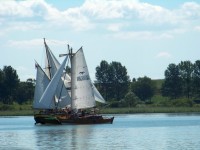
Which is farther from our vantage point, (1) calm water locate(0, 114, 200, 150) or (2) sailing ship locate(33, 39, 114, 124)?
(2) sailing ship locate(33, 39, 114, 124)

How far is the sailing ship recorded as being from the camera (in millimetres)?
109875

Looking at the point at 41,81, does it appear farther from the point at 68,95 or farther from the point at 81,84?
the point at 81,84

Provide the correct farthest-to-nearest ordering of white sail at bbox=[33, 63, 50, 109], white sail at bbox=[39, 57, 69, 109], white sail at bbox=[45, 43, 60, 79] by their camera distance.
→ white sail at bbox=[45, 43, 60, 79] → white sail at bbox=[33, 63, 50, 109] → white sail at bbox=[39, 57, 69, 109]

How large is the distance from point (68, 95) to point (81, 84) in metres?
4.27

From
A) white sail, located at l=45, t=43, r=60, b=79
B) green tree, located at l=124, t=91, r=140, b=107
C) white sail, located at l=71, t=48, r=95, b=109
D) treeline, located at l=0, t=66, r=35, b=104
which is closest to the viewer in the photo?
white sail, located at l=71, t=48, r=95, b=109

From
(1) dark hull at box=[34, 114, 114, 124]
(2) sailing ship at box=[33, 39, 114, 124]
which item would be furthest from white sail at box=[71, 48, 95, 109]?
(1) dark hull at box=[34, 114, 114, 124]

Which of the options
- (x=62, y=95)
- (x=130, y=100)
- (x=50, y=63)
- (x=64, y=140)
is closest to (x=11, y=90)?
(x=130, y=100)

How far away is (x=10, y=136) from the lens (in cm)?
8394

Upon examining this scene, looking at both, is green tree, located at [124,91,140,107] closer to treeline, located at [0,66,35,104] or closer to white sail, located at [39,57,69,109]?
treeline, located at [0,66,35,104]

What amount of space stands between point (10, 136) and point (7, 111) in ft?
268

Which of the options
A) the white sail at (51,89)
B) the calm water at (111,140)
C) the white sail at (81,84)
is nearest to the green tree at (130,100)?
the white sail at (81,84)

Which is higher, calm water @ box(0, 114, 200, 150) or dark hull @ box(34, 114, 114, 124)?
dark hull @ box(34, 114, 114, 124)

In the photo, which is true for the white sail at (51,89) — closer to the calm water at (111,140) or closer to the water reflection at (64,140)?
the water reflection at (64,140)

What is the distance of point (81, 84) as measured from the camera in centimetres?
10994
